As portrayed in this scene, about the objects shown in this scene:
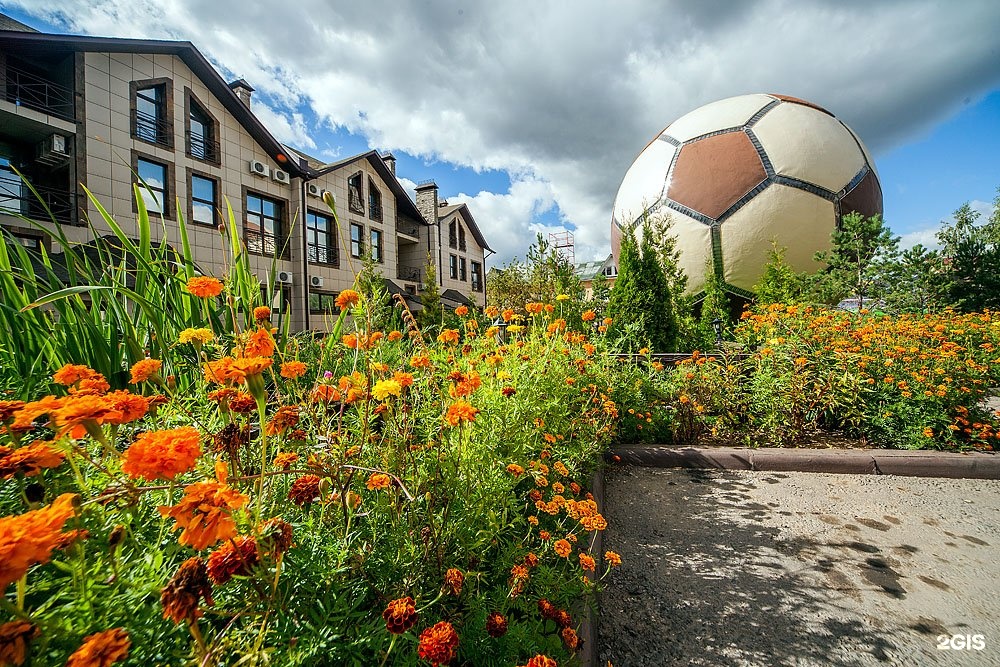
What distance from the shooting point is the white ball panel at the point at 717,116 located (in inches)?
298

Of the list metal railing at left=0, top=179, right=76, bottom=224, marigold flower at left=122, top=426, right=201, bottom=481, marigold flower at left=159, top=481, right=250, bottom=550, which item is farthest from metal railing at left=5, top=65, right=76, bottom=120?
marigold flower at left=159, top=481, right=250, bottom=550

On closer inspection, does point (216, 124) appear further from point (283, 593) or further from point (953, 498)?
point (953, 498)

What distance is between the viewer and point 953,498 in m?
2.30

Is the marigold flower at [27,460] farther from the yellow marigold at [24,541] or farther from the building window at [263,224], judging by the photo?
the building window at [263,224]

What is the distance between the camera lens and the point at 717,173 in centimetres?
713

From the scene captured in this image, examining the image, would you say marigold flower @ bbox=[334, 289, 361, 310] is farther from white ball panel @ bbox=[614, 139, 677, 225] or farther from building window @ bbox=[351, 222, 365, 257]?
building window @ bbox=[351, 222, 365, 257]

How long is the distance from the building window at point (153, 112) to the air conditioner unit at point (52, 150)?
5.11 feet

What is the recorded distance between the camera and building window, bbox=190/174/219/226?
1123 cm

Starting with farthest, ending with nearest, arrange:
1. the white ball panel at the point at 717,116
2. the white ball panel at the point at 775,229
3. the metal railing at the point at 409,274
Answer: the metal railing at the point at 409,274 < the white ball panel at the point at 717,116 < the white ball panel at the point at 775,229

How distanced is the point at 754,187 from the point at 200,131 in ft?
48.1

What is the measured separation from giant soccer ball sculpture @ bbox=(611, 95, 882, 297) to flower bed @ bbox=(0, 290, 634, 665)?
23.6 feet

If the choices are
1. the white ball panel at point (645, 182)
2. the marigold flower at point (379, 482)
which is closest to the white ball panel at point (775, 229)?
the white ball panel at point (645, 182)

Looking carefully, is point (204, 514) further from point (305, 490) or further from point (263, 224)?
point (263, 224)

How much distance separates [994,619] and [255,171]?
15.8m
